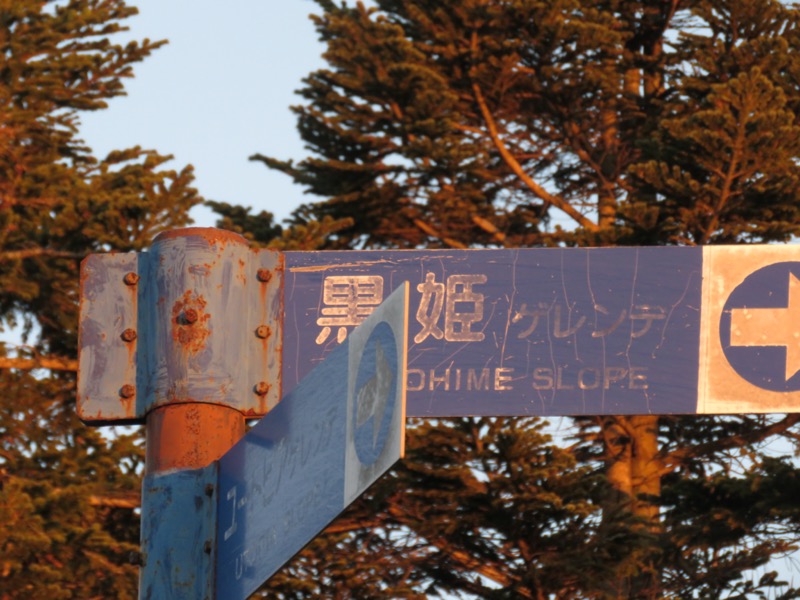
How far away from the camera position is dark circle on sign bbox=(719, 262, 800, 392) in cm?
271

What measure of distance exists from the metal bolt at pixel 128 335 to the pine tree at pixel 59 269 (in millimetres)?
9357

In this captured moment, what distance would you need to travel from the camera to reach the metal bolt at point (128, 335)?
283cm

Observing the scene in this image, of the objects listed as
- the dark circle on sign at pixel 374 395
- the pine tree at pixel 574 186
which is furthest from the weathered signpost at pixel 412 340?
the pine tree at pixel 574 186

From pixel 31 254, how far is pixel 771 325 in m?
11.4

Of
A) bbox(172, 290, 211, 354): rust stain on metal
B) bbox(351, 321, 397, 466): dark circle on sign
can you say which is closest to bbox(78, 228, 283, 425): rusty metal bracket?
bbox(172, 290, 211, 354): rust stain on metal

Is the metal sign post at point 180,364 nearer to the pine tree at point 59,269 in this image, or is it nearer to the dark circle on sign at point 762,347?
the dark circle on sign at point 762,347

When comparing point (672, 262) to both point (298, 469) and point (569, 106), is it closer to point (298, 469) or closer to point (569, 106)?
point (298, 469)

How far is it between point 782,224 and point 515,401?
1053cm

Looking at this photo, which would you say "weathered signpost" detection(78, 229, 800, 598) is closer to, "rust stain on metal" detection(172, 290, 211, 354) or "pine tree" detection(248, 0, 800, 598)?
"rust stain on metal" detection(172, 290, 211, 354)

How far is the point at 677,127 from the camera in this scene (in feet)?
41.2

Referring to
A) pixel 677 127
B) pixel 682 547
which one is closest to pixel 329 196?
pixel 677 127

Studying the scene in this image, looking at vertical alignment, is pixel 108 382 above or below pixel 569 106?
below

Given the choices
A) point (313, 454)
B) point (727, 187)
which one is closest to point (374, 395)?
point (313, 454)

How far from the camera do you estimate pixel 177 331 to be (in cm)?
278
